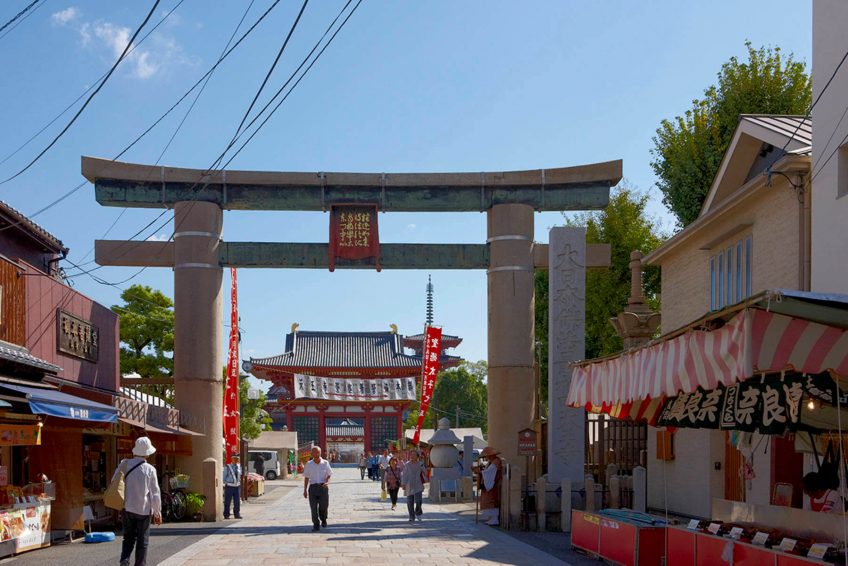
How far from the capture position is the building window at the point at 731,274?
58.2 feet

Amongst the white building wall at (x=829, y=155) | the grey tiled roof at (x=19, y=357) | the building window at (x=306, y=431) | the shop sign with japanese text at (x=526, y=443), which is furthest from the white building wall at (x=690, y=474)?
the building window at (x=306, y=431)

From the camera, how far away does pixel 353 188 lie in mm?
23781

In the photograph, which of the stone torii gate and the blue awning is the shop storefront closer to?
the blue awning

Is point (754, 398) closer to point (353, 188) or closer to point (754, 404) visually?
point (754, 404)

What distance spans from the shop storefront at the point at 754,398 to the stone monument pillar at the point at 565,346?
5.51 m

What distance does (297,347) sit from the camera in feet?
220

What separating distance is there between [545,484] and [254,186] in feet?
32.1

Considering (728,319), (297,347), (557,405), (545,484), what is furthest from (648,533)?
(297,347)

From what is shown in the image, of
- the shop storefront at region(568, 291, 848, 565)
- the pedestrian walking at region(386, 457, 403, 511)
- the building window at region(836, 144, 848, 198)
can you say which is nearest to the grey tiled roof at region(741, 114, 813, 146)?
the building window at region(836, 144, 848, 198)

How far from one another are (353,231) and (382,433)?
48.1 metres

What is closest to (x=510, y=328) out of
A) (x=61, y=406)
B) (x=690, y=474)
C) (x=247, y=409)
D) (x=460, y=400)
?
(x=690, y=474)

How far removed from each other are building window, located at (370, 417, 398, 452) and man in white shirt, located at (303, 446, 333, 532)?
163ft

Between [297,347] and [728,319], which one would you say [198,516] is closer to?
[728,319]

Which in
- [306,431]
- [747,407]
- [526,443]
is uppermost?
[747,407]
